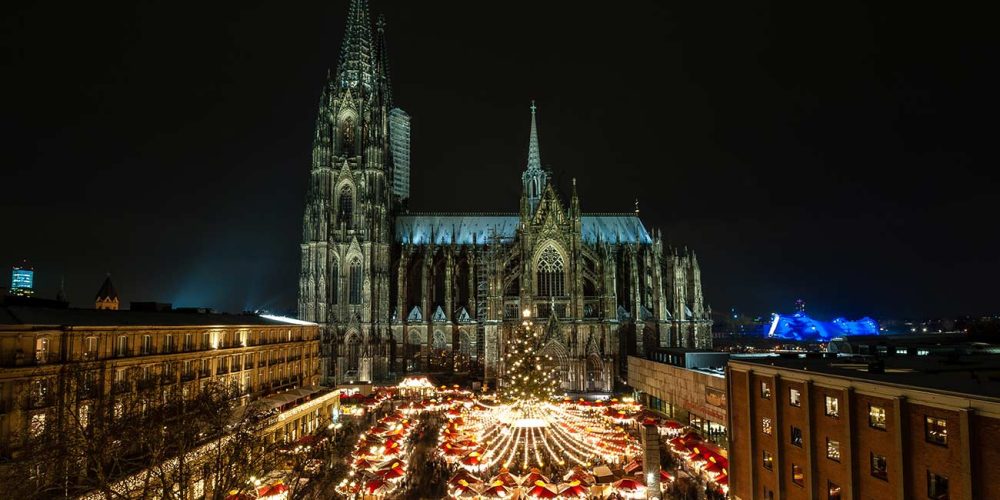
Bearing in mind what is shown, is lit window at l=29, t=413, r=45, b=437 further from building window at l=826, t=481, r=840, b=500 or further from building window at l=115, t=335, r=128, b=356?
building window at l=826, t=481, r=840, b=500

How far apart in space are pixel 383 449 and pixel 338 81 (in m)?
60.9

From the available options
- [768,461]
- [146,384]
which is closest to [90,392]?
[146,384]

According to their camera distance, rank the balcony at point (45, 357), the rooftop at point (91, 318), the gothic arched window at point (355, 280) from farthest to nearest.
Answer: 1. the gothic arched window at point (355, 280)
2. the rooftop at point (91, 318)
3. the balcony at point (45, 357)

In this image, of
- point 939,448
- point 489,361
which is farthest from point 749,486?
point 489,361

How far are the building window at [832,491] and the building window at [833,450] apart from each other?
1124 millimetres

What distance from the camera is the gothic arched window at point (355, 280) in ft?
281

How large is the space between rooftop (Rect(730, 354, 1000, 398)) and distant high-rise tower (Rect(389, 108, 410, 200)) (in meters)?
82.6

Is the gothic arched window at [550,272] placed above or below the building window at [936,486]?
above

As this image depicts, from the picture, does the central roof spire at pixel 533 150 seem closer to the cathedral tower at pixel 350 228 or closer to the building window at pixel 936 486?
the cathedral tower at pixel 350 228

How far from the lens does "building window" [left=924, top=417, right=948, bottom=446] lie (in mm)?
21391

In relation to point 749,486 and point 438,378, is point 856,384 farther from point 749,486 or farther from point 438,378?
point 438,378

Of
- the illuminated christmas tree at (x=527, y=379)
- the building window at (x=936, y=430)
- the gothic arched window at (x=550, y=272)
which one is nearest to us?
the building window at (x=936, y=430)

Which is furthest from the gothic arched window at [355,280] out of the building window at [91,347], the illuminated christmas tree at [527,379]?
the building window at [91,347]

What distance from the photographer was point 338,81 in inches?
3499
